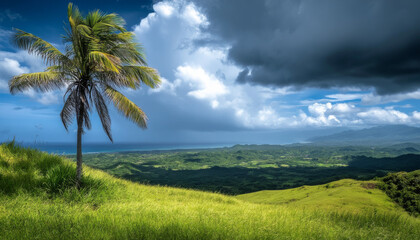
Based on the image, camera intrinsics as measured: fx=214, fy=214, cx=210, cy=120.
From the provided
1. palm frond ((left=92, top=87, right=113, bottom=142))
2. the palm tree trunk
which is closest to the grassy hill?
the palm tree trunk

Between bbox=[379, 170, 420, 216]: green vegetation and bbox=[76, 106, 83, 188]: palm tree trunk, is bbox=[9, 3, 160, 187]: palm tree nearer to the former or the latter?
bbox=[76, 106, 83, 188]: palm tree trunk

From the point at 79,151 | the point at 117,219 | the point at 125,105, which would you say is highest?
the point at 125,105

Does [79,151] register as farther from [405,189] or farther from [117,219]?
[405,189]

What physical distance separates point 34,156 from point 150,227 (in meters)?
13.1

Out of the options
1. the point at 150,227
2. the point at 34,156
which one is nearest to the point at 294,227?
the point at 150,227

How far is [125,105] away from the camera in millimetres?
11594

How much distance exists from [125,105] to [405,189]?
1833 inches

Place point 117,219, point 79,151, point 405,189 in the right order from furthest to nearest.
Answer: point 405,189 → point 79,151 → point 117,219

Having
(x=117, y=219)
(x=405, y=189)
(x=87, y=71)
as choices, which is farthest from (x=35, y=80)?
(x=405, y=189)

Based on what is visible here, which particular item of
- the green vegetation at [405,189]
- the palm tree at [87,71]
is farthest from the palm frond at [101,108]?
the green vegetation at [405,189]

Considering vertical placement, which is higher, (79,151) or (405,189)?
(79,151)

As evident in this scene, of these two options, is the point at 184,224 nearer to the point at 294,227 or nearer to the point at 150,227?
the point at 150,227

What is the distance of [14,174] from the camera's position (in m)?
11.2

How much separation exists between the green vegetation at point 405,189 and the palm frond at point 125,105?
38.9m
